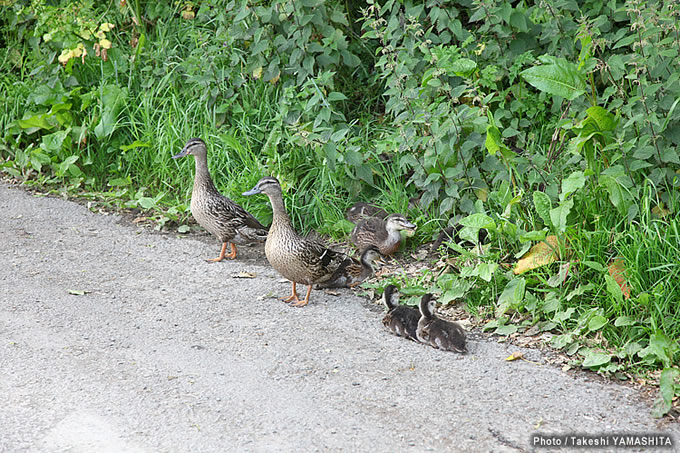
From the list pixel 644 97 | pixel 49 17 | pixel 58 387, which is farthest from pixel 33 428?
pixel 49 17

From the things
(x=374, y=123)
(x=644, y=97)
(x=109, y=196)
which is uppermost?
(x=644, y=97)

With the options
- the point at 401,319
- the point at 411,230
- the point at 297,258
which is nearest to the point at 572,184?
the point at 411,230

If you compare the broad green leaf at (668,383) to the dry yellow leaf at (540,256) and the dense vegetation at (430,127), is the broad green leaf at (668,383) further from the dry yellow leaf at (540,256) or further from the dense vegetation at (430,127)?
the dry yellow leaf at (540,256)

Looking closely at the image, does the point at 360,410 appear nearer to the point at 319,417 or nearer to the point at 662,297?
the point at 319,417

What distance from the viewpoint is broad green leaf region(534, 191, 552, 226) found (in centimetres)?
610

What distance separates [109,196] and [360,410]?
205 inches

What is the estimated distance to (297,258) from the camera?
637cm

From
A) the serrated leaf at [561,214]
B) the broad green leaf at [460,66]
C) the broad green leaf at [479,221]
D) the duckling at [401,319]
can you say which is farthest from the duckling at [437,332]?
the broad green leaf at [460,66]

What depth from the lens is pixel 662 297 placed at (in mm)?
5363

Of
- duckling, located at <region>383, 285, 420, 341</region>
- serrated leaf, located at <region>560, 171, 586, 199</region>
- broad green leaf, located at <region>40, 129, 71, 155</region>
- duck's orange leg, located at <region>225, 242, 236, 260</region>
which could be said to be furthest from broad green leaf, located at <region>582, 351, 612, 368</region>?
broad green leaf, located at <region>40, 129, 71, 155</region>

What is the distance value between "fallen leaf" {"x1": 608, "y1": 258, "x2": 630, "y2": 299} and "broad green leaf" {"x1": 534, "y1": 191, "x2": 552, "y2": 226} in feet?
2.01

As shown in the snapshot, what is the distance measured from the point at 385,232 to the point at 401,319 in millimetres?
1373

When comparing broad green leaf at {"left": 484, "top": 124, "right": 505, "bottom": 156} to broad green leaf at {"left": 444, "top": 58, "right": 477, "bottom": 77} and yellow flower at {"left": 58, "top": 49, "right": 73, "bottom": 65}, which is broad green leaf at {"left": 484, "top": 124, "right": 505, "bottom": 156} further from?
yellow flower at {"left": 58, "top": 49, "right": 73, "bottom": 65}

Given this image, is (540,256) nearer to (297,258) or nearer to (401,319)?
(401,319)
